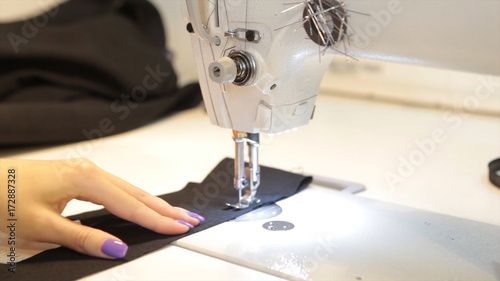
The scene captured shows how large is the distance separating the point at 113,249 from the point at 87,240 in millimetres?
57

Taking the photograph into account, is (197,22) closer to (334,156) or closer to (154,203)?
(154,203)

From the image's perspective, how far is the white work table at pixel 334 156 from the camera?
1.39 m

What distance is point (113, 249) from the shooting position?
1317 millimetres

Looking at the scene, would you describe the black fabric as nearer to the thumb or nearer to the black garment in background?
the thumb

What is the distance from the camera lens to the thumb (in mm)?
1315

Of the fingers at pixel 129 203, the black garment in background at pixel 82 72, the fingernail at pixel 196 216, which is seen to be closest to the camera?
the fingers at pixel 129 203

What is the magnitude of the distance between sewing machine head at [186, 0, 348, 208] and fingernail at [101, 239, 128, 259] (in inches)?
16.1

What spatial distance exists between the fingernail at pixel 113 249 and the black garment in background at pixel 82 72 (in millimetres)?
1052

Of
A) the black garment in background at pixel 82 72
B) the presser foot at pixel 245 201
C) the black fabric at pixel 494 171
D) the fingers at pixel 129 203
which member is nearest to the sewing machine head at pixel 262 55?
the presser foot at pixel 245 201

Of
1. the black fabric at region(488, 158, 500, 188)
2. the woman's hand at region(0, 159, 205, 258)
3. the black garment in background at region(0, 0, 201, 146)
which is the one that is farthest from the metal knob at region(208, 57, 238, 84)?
the black garment in background at region(0, 0, 201, 146)

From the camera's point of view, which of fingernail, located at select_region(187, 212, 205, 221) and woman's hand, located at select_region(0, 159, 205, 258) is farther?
fingernail, located at select_region(187, 212, 205, 221)

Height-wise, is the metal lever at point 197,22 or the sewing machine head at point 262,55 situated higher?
the metal lever at point 197,22

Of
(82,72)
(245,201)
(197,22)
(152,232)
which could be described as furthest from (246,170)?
(82,72)

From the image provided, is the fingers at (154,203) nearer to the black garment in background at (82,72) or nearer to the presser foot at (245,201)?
the presser foot at (245,201)
